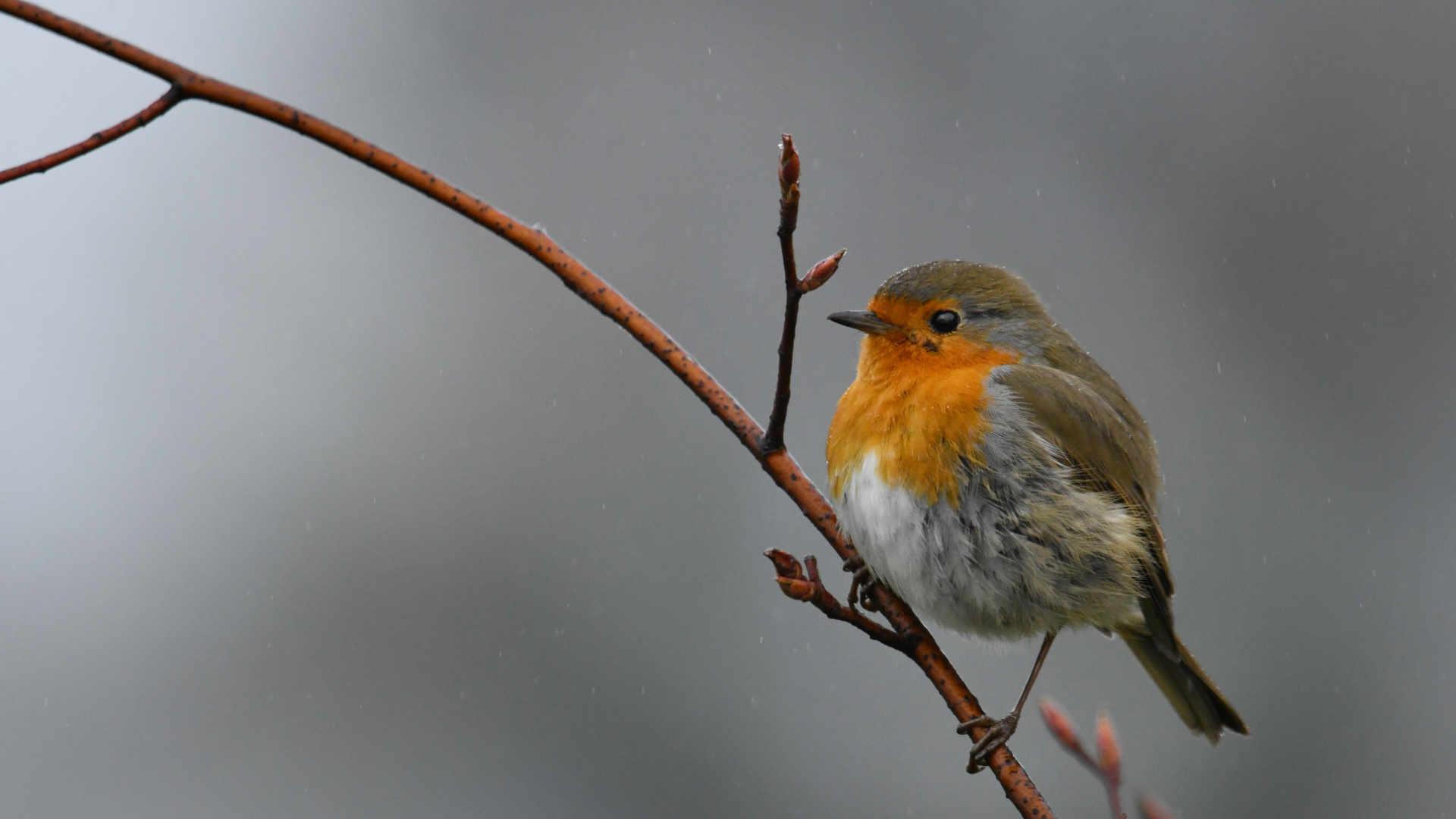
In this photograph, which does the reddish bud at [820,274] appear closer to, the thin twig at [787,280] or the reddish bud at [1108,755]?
the thin twig at [787,280]

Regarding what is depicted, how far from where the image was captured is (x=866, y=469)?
256 centimetres

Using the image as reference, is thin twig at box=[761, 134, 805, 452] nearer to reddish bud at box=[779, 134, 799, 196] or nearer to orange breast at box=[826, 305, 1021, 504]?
reddish bud at box=[779, 134, 799, 196]

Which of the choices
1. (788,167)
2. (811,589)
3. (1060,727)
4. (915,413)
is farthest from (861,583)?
(788,167)

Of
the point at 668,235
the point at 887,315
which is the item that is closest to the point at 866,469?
the point at 887,315

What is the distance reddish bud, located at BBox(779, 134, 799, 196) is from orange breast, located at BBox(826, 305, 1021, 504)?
1109mm

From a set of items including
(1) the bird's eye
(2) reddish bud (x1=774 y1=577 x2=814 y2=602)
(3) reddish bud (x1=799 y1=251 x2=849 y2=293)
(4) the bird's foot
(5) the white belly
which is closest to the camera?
(3) reddish bud (x1=799 y1=251 x2=849 y2=293)

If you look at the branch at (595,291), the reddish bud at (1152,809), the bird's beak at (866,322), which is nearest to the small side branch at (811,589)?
the branch at (595,291)

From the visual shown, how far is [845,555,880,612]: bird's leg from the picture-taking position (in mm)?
2557

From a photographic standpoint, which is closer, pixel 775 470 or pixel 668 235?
pixel 775 470

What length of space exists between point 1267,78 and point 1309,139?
0.64m

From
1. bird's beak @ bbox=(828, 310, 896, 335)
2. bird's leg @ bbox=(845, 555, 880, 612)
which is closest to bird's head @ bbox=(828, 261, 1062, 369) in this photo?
bird's beak @ bbox=(828, 310, 896, 335)

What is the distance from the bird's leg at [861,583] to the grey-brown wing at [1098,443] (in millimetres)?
486

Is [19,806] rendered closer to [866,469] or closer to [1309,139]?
[866,469]

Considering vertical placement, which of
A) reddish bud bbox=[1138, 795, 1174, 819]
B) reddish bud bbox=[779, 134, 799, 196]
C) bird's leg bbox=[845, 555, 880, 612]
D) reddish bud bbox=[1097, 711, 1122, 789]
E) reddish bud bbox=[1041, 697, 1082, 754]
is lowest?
reddish bud bbox=[1138, 795, 1174, 819]
